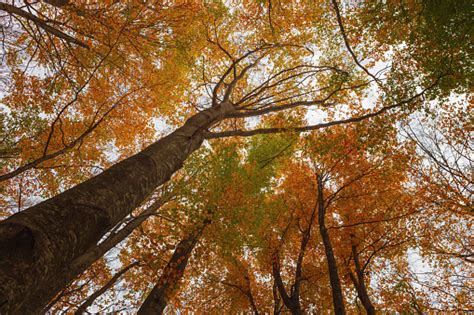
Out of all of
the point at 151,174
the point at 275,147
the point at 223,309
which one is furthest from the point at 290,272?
the point at 151,174

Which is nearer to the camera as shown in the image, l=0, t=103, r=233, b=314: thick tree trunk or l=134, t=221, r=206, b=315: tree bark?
l=0, t=103, r=233, b=314: thick tree trunk

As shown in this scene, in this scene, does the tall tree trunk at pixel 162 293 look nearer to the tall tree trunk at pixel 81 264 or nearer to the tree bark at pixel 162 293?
the tree bark at pixel 162 293

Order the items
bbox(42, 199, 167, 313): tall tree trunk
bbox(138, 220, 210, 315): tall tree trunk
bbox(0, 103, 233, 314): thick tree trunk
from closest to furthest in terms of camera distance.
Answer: bbox(0, 103, 233, 314): thick tree trunk → bbox(42, 199, 167, 313): tall tree trunk → bbox(138, 220, 210, 315): tall tree trunk

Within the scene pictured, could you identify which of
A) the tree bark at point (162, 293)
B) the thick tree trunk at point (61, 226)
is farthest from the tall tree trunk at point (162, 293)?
the thick tree trunk at point (61, 226)

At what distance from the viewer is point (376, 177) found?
32.2ft

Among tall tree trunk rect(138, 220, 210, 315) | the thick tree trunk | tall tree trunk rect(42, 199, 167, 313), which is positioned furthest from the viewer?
tall tree trunk rect(138, 220, 210, 315)

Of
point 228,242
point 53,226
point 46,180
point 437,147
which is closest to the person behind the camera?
point 53,226

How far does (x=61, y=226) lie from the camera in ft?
6.05

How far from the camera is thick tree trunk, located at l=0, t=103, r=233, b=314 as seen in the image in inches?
57.7

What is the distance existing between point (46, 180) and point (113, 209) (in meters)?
9.07

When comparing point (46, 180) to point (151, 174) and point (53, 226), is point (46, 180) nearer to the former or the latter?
point (151, 174)

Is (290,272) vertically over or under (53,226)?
over

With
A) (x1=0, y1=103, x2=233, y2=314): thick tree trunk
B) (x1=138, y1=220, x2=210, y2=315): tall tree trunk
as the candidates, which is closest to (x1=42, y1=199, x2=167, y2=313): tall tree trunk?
(x1=138, y1=220, x2=210, y2=315): tall tree trunk

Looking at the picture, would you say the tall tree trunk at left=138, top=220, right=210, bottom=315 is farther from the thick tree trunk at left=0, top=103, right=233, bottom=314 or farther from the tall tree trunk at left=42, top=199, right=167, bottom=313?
the thick tree trunk at left=0, top=103, right=233, bottom=314
